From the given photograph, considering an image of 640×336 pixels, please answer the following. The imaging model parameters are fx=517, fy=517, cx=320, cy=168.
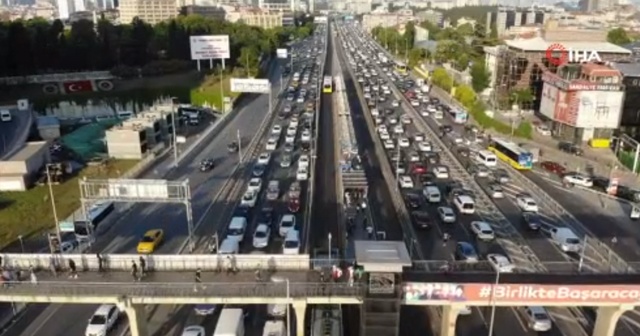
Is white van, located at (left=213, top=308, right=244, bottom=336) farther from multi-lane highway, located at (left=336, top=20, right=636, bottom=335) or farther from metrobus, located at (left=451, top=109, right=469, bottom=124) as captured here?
metrobus, located at (left=451, top=109, right=469, bottom=124)

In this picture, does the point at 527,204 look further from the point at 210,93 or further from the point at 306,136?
the point at 210,93

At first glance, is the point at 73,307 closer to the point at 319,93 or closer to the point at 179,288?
the point at 179,288

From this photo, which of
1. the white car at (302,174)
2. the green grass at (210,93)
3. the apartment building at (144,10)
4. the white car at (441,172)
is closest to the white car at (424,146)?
the white car at (441,172)

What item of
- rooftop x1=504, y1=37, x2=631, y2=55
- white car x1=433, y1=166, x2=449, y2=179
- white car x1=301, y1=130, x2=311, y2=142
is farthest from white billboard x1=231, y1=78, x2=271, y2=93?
rooftop x1=504, y1=37, x2=631, y2=55

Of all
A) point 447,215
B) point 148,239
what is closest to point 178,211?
point 148,239

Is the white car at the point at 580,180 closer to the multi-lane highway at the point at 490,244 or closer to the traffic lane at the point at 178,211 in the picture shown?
the multi-lane highway at the point at 490,244

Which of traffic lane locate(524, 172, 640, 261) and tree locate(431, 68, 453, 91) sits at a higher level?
tree locate(431, 68, 453, 91)
